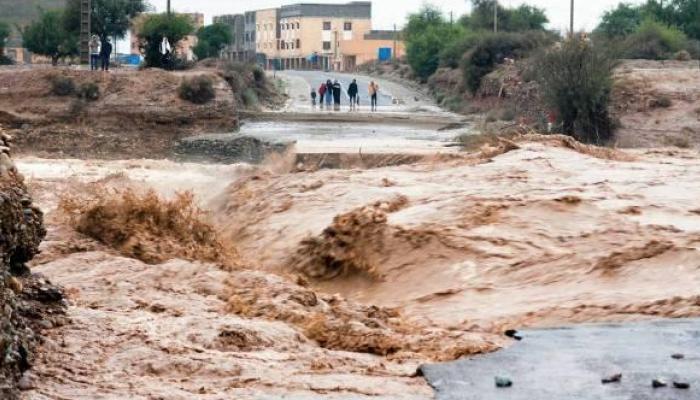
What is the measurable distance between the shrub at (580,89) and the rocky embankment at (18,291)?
28576 mm

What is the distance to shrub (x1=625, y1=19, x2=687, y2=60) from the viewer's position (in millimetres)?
61094

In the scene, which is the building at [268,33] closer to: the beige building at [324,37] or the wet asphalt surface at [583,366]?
the beige building at [324,37]

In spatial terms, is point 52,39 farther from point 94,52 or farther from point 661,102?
point 661,102

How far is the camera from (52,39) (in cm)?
6347

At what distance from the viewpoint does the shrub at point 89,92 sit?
4644 centimetres

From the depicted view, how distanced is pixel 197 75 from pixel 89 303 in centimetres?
3768

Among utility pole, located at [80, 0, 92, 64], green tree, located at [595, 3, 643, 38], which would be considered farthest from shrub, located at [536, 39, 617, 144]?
green tree, located at [595, 3, 643, 38]

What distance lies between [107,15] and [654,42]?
76.5 ft

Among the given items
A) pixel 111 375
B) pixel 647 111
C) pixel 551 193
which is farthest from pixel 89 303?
pixel 647 111

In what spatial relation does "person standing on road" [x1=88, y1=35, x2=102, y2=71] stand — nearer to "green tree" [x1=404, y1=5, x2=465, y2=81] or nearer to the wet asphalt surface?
"green tree" [x1=404, y1=5, x2=465, y2=81]

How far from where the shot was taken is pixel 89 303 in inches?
481

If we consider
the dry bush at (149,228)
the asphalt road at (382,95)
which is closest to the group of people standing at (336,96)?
the asphalt road at (382,95)

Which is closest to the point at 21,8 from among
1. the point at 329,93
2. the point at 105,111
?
the point at 329,93

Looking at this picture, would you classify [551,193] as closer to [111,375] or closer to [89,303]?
[89,303]
